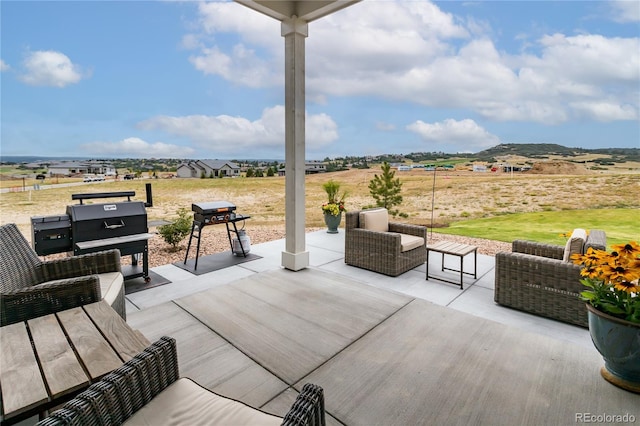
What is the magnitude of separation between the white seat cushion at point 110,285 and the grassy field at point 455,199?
1447 mm

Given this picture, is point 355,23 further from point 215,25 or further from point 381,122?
point 215,25

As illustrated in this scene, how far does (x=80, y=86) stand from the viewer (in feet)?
11.3

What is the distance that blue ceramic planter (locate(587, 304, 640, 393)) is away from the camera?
1.74 m

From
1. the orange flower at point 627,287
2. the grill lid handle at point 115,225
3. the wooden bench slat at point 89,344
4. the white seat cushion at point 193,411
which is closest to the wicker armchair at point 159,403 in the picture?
the white seat cushion at point 193,411

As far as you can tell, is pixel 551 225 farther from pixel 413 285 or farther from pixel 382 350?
pixel 382 350

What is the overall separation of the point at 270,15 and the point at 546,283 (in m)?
3.78

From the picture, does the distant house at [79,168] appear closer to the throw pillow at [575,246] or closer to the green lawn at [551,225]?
the throw pillow at [575,246]

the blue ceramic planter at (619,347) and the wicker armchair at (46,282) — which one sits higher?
the wicker armchair at (46,282)

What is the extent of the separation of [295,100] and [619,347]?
10.9ft

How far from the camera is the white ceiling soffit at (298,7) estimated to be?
328 centimetres

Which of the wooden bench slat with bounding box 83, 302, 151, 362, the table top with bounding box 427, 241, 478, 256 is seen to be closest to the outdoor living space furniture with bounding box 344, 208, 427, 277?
the table top with bounding box 427, 241, 478, 256

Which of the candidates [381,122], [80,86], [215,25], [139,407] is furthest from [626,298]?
[215,25]

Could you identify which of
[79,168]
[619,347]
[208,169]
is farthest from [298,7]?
[619,347]

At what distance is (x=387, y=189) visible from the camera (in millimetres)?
5801
